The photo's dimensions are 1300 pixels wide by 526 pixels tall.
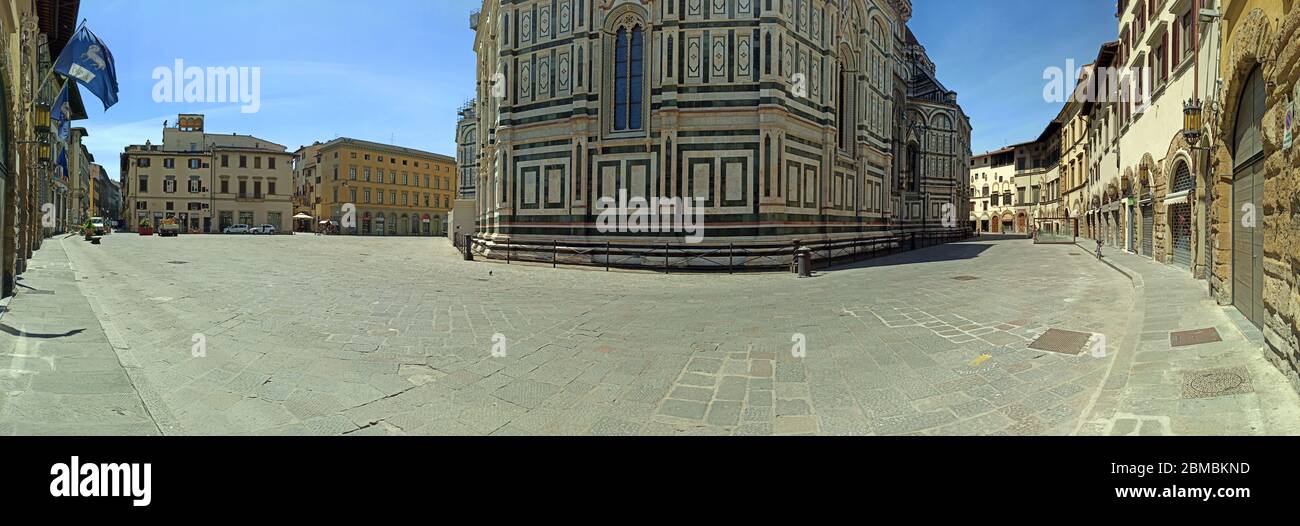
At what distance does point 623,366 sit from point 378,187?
7757 cm

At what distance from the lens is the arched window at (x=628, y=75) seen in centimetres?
2061

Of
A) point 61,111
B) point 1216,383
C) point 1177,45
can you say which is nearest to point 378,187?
point 61,111

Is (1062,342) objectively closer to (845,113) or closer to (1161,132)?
(1161,132)

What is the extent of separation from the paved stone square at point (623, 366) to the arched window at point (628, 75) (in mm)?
11927

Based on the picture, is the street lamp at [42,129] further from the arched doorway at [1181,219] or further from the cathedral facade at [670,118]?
the arched doorway at [1181,219]

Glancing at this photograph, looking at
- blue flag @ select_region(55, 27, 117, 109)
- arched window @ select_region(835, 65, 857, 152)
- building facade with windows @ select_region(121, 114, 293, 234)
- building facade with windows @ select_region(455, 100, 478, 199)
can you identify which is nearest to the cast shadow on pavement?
blue flag @ select_region(55, 27, 117, 109)

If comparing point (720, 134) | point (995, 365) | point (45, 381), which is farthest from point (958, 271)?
point (45, 381)

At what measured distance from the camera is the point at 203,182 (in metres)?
69.4

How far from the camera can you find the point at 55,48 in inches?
845

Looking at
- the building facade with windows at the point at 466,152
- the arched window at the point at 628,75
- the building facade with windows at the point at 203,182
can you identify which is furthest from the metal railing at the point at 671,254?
the building facade with windows at the point at 203,182

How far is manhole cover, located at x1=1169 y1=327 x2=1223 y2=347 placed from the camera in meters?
5.86

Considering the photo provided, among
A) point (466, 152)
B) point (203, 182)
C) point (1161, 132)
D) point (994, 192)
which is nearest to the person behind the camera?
point (1161, 132)

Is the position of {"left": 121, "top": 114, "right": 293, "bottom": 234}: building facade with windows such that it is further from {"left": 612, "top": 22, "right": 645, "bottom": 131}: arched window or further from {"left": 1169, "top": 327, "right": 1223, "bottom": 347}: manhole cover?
{"left": 1169, "top": 327, "right": 1223, "bottom": 347}: manhole cover
